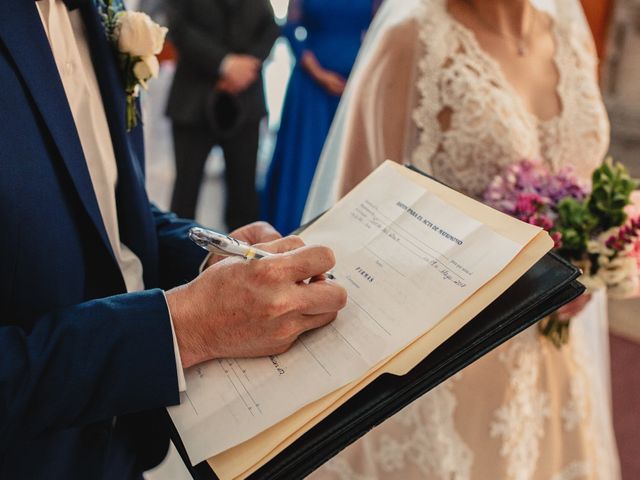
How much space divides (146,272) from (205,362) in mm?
351

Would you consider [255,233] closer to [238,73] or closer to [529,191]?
[529,191]

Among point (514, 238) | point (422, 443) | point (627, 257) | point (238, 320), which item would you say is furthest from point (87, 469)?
point (627, 257)

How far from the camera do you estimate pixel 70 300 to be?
38.1 inches

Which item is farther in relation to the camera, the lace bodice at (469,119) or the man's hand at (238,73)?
the man's hand at (238,73)

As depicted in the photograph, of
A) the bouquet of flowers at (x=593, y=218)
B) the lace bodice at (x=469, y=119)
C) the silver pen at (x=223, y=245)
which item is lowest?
the bouquet of flowers at (x=593, y=218)

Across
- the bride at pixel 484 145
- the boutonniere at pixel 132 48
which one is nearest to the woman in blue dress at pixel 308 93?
the bride at pixel 484 145

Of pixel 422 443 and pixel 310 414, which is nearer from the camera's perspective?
pixel 310 414

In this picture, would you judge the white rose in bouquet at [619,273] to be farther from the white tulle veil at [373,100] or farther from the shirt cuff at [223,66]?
the shirt cuff at [223,66]

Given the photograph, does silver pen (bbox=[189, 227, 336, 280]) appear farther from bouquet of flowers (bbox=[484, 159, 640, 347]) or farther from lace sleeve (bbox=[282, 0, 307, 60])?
lace sleeve (bbox=[282, 0, 307, 60])

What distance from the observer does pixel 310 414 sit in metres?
0.81

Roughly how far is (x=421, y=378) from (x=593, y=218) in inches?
34.8

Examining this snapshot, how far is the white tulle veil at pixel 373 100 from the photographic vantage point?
1794mm

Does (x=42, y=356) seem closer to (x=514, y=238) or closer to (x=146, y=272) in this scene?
(x=146, y=272)

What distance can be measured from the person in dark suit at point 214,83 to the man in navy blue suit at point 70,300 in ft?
8.25
